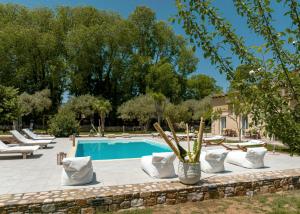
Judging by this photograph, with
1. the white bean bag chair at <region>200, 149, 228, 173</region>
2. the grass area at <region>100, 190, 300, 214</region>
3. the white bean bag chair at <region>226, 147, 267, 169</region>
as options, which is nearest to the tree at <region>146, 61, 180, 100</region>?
the white bean bag chair at <region>226, 147, 267, 169</region>

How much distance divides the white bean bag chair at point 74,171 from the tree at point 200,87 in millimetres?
43853

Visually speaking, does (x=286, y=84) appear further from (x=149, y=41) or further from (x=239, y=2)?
(x=149, y=41)

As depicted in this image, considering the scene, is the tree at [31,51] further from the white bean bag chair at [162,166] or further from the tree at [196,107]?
the white bean bag chair at [162,166]

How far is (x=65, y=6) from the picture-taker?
138ft

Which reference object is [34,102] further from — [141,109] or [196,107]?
[196,107]

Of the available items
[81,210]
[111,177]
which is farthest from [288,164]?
[81,210]

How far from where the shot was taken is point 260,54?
10.2 ft

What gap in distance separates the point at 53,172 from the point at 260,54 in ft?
26.0

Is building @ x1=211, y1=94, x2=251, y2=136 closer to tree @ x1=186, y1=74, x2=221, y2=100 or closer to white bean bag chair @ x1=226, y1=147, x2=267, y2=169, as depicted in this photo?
white bean bag chair @ x1=226, y1=147, x2=267, y2=169

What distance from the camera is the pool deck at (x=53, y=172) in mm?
7161

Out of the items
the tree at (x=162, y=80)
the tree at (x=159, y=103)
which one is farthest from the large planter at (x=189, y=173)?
the tree at (x=162, y=80)

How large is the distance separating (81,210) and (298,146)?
470cm

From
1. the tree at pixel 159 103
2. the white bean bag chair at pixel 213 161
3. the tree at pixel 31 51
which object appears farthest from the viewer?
the tree at pixel 31 51

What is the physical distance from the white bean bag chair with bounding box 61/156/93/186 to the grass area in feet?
6.18
